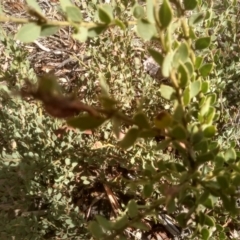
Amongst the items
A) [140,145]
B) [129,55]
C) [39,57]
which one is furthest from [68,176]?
[39,57]

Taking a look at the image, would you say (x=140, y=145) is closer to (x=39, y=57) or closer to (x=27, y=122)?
(x=27, y=122)

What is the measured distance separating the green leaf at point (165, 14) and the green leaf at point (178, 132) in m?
0.13

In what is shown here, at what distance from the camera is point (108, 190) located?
171 cm

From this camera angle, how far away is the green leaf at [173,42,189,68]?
65 cm

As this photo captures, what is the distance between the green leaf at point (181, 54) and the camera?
65 centimetres

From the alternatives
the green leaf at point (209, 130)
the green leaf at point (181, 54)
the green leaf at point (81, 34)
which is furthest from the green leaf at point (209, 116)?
the green leaf at point (81, 34)

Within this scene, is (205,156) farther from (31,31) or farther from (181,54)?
(31,31)

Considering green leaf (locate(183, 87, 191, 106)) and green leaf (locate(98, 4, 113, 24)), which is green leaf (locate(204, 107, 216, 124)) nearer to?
green leaf (locate(183, 87, 191, 106))

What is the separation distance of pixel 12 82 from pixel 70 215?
17.0 inches

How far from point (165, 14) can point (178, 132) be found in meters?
0.15

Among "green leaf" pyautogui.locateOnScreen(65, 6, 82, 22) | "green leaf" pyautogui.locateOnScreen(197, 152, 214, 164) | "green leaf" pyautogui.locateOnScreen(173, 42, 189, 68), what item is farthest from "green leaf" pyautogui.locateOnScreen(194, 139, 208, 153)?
"green leaf" pyautogui.locateOnScreen(65, 6, 82, 22)

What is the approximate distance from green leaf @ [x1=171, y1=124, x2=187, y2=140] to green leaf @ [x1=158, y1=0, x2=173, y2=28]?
127mm

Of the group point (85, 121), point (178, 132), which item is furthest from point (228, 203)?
point (85, 121)

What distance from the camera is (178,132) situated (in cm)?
62
